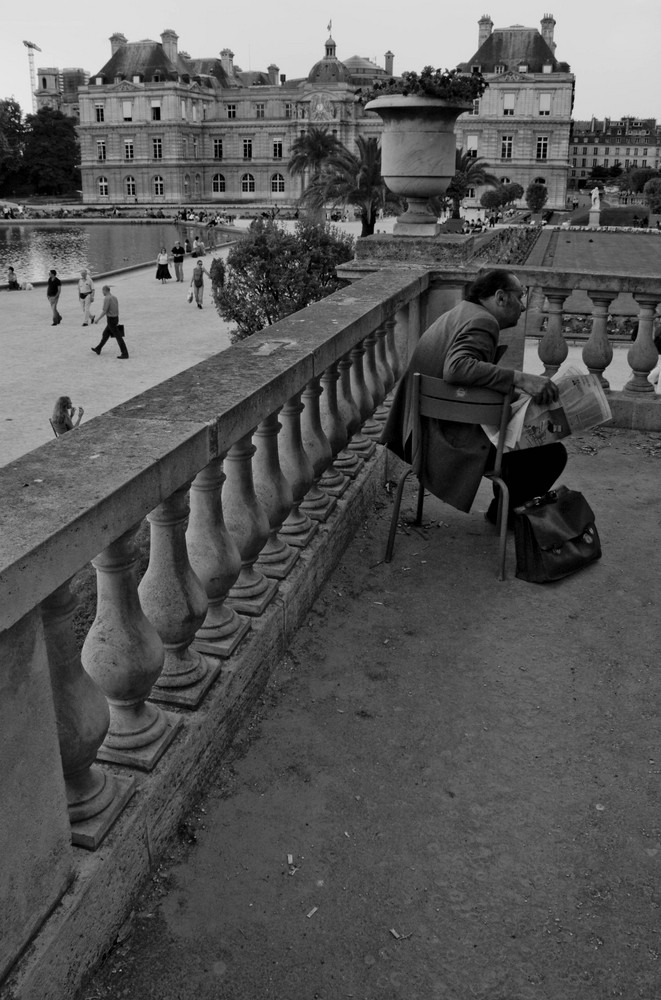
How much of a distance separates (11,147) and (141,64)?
17.0 metres

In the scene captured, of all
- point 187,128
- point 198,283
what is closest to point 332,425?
point 198,283

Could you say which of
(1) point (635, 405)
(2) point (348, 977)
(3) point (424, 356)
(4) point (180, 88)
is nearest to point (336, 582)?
(3) point (424, 356)

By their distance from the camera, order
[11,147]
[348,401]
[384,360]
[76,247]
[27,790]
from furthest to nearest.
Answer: [11,147] → [76,247] → [384,360] → [348,401] → [27,790]

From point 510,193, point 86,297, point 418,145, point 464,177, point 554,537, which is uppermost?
point 464,177

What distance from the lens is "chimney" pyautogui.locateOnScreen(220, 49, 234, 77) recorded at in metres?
118

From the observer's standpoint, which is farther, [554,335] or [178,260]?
[178,260]

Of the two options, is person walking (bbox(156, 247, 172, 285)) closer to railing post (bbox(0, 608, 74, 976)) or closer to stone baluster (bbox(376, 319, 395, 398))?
stone baluster (bbox(376, 319, 395, 398))

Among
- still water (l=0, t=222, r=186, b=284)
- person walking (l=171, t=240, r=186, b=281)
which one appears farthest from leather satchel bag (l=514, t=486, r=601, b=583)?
still water (l=0, t=222, r=186, b=284)

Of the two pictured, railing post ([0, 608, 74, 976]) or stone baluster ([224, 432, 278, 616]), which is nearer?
railing post ([0, 608, 74, 976])

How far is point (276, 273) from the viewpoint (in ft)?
64.1

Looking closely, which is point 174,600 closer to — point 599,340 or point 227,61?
point 599,340

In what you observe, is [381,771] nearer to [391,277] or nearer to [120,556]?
[120,556]

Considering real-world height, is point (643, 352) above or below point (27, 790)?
above

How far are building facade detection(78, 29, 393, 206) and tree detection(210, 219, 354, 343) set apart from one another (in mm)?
83595
